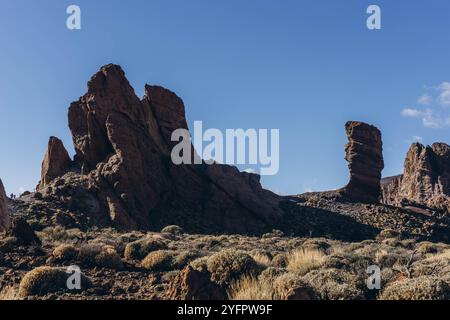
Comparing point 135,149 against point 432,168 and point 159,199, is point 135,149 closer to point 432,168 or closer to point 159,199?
point 159,199

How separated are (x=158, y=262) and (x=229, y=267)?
423cm

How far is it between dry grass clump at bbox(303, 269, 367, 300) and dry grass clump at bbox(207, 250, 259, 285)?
6.02ft

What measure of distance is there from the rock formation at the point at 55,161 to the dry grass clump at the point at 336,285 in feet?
129

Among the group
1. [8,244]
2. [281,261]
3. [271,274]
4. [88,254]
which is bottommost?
[271,274]

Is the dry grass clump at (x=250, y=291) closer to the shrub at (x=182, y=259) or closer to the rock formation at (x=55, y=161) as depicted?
the shrub at (x=182, y=259)

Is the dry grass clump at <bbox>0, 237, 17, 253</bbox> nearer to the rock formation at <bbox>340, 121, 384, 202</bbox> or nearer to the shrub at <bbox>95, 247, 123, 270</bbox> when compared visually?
the shrub at <bbox>95, 247, 123, 270</bbox>

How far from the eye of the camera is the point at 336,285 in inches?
444

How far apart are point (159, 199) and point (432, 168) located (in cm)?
5374

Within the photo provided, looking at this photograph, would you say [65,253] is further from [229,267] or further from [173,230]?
[173,230]

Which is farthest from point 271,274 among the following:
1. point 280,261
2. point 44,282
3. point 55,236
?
point 55,236

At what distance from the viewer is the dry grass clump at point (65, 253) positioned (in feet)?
56.4

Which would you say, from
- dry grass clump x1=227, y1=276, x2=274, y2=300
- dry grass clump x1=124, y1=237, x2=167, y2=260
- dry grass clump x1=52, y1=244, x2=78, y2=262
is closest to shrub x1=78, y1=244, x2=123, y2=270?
dry grass clump x1=52, y1=244, x2=78, y2=262

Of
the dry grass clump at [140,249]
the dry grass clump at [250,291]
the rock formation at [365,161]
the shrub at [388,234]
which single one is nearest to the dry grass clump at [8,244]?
the dry grass clump at [140,249]
